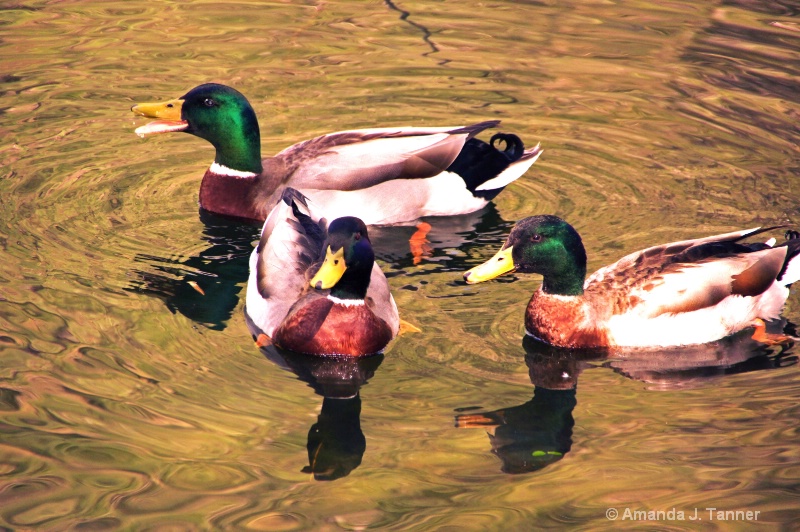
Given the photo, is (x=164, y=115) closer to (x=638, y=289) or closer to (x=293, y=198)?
(x=293, y=198)

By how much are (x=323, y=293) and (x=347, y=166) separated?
2272mm

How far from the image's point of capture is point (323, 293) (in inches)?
291

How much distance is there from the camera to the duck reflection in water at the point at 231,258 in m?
7.91

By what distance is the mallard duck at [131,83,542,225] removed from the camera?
9422 mm

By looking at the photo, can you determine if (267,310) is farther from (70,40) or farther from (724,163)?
(70,40)

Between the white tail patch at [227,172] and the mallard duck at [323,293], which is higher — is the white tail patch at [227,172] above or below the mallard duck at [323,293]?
below

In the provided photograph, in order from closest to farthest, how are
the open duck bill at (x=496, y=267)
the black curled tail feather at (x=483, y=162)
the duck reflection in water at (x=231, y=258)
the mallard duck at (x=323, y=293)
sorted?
the mallard duck at (x=323, y=293) → the open duck bill at (x=496, y=267) → the duck reflection in water at (x=231, y=258) → the black curled tail feather at (x=483, y=162)

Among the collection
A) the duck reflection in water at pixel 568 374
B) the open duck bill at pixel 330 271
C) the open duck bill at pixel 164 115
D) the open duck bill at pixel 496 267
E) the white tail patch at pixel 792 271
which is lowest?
the duck reflection in water at pixel 568 374

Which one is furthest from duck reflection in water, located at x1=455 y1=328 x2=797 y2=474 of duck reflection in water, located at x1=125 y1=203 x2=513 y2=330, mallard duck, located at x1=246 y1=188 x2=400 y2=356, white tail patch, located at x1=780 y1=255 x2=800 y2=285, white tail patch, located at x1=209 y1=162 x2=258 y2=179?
white tail patch, located at x1=209 y1=162 x2=258 y2=179

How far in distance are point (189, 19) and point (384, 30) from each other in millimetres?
2367

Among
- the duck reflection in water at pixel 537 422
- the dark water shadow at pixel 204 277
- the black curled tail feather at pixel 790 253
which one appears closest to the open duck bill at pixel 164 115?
the dark water shadow at pixel 204 277

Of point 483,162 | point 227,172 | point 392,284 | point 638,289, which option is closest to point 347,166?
point 227,172

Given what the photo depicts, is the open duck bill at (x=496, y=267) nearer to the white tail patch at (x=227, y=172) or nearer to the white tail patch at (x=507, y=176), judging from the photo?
the white tail patch at (x=507, y=176)

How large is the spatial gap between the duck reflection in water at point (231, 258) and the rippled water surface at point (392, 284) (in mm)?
34
